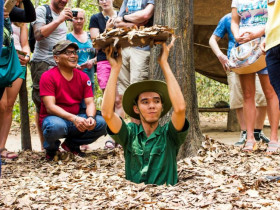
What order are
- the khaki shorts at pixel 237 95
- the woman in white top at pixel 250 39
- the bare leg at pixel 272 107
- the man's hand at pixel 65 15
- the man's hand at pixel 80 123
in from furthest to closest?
the khaki shorts at pixel 237 95 → the man's hand at pixel 65 15 → the man's hand at pixel 80 123 → the bare leg at pixel 272 107 → the woman in white top at pixel 250 39

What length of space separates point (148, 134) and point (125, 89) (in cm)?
183

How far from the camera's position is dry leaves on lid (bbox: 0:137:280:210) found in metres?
2.90

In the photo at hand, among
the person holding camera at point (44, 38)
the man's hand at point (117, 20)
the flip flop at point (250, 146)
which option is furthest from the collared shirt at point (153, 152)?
the person holding camera at point (44, 38)

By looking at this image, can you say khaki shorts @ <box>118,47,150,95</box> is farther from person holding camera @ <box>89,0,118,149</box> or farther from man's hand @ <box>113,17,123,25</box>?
person holding camera @ <box>89,0,118,149</box>

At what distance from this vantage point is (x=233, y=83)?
6156 millimetres

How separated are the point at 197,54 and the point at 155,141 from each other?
577 centimetres

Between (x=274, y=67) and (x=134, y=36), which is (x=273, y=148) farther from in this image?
(x=134, y=36)

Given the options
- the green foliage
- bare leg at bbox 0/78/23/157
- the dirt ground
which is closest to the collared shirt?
bare leg at bbox 0/78/23/157

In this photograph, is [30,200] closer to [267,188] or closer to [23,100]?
[267,188]

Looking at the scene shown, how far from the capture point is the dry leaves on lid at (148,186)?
290cm

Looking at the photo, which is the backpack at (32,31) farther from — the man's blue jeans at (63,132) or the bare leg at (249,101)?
the bare leg at (249,101)

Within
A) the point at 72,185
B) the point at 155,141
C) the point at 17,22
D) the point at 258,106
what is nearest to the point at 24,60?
the point at 17,22

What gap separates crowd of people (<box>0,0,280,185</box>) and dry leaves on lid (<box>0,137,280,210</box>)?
250 millimetres

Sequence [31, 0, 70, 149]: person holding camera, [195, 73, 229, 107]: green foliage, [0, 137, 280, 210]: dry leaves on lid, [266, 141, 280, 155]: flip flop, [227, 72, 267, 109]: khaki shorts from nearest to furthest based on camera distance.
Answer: [0, 137, 280, 210]: dry leaves on lid
[266, 141, 280, 155]: flip flop
[31, 0, 70, 149]: person holding camera
[227, 72, 267, 109]: khaki shorts
[195, 73, 229, 107]: green foliage
